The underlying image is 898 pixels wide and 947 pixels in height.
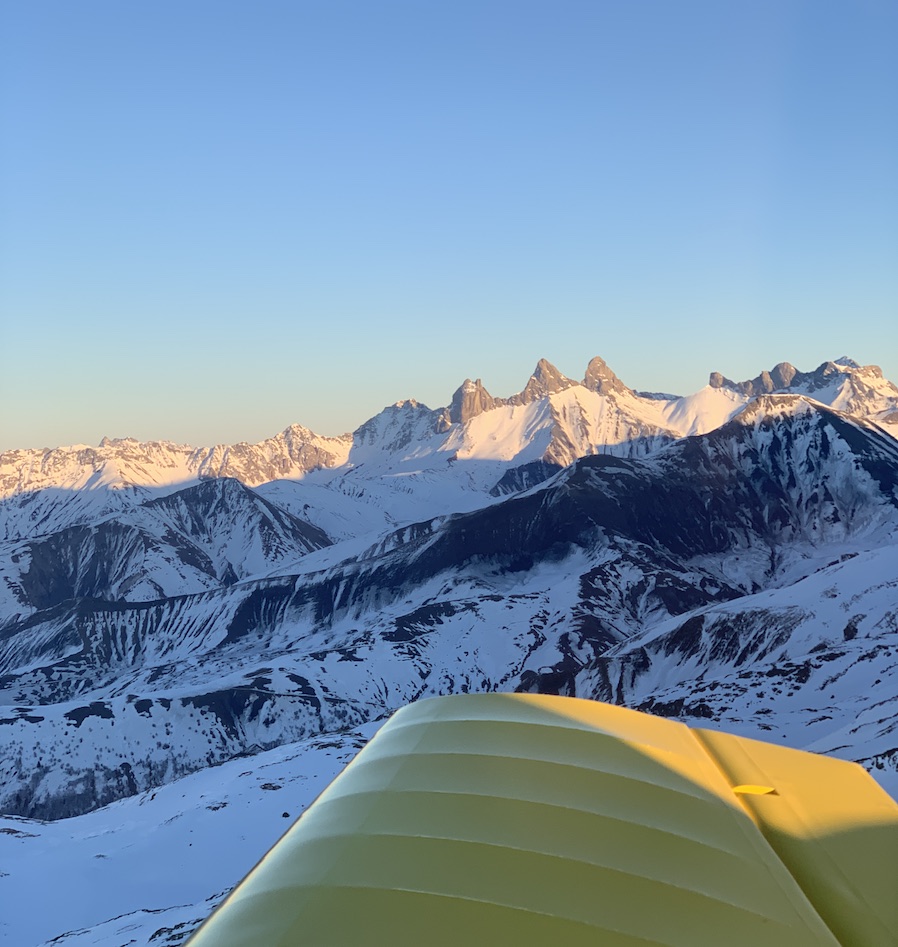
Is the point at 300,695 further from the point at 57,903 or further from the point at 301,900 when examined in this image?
the point at 301,900

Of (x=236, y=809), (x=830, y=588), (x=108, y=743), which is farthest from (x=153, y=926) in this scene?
(x=108, y=743)

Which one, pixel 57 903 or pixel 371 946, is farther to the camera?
pixel 57 903

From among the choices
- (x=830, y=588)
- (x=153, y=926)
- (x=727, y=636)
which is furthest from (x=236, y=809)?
(x=830, y=588)

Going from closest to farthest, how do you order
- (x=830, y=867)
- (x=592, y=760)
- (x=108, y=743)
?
1. (x=830, y=867)
2. (x=592, y=760)
3. (x=108, y=743)

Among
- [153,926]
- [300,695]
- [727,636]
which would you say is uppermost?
[153,926]

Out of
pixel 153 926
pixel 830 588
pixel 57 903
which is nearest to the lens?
pixel 153 926

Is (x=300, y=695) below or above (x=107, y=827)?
below
